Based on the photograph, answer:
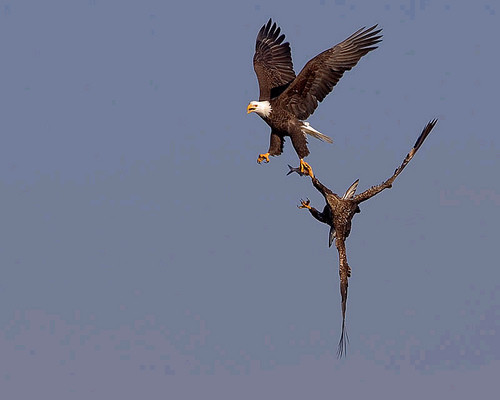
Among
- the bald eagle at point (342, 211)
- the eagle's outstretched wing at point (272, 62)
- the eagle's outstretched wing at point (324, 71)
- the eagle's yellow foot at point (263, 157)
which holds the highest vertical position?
the eagle's outstretched wing at point (272, 62)

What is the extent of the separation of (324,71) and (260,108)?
146 cm

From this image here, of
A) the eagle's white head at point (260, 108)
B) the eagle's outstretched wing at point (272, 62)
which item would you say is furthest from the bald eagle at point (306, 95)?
the eagle's outstretched wing at point (272, 62)

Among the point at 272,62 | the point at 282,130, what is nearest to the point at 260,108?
the point at 282,130

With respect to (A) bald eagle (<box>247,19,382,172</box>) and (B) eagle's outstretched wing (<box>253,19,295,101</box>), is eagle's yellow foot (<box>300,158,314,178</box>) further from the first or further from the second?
(B) eagle's outstretched wing (<box>253,19,295,101</box>)

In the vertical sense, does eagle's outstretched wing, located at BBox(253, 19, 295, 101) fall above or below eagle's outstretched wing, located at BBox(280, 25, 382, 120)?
above

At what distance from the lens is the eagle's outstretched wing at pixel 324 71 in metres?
22.2

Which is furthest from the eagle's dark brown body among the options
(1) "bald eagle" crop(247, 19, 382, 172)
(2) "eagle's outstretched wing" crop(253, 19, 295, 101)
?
(2) "eagle's outstretched wing" crop(253, 19, 295, 101)

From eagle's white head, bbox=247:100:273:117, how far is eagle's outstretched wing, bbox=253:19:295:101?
1344mm

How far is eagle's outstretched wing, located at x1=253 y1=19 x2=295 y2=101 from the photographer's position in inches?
974

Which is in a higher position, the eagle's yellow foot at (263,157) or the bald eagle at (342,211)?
the eagle's yellow foot at (263,157)

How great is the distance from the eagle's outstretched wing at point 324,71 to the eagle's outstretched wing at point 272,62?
4.11ft

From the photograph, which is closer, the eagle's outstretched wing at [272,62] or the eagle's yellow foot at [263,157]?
the eagle's yellow foot at [263,157]

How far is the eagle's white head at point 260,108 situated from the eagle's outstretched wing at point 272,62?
1344 mm

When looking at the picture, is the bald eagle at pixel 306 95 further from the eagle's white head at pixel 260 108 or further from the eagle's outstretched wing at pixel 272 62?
the eagle's outstretched wing at pixel 272 62
